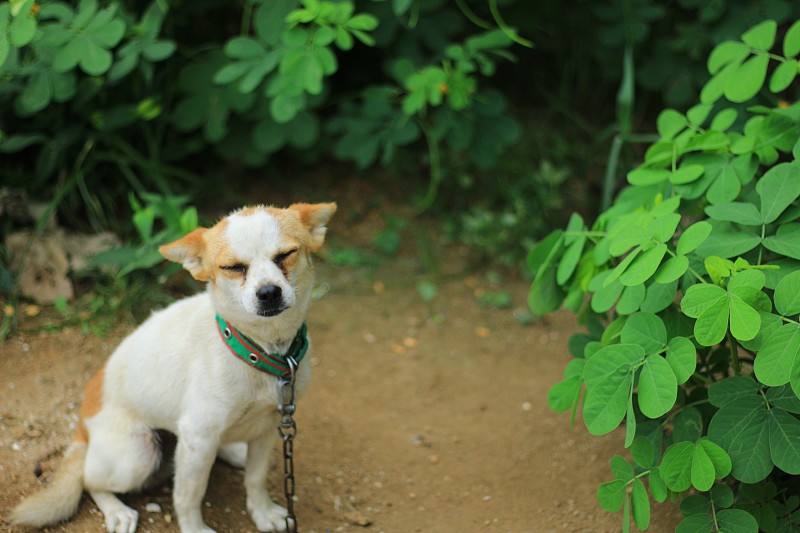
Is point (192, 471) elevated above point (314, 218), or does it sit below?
below

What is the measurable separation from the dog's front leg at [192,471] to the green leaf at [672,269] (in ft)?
5.75

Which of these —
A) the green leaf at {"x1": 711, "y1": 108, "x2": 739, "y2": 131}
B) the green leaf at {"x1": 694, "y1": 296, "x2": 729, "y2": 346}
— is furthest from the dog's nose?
the green leaf at {"x1": 711, "y1": 108, "x2": 739, "y2": 131}

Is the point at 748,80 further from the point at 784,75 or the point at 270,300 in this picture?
the point at 270,300

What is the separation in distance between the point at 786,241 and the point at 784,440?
2.27 ft

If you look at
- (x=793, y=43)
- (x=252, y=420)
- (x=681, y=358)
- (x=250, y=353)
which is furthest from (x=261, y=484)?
(x=793, y=43)

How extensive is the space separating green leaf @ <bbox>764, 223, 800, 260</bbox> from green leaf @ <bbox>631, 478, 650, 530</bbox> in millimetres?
985

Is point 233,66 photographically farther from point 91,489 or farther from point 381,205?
point 91,489

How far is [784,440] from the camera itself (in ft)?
8.95

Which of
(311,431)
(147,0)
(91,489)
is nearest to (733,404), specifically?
(311,431)

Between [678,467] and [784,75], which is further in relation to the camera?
[784,75]

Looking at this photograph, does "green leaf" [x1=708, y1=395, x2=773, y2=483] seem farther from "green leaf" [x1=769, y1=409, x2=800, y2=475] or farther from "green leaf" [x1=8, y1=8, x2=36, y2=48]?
"green leaf" [x1=8, y1=8, x2=36, y2=48]

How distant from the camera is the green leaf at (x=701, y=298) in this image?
267 centimetres

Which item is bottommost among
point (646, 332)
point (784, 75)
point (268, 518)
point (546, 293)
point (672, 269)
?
point (268, 518)

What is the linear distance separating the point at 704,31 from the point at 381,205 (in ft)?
8.11
